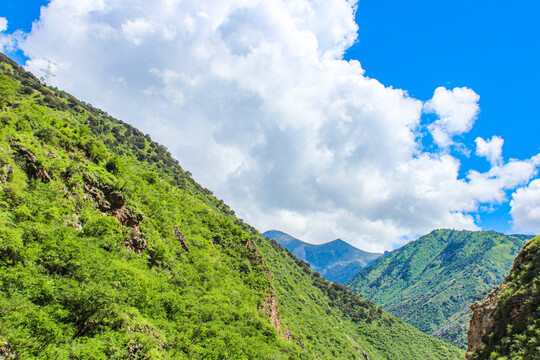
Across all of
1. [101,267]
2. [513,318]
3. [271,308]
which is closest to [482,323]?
[513,318]

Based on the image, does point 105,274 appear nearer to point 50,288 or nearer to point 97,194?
point 50,288

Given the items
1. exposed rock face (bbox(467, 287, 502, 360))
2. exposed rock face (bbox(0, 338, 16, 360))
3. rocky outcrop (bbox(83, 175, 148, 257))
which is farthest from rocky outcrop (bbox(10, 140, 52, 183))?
exposed rock face (bbox(467, 287, 502, 360))

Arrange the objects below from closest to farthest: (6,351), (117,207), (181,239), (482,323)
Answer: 1. (6,351)
2. (117,207)
3. (181,239)
4. (482,323)

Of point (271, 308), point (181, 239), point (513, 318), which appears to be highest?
point (513, 318)

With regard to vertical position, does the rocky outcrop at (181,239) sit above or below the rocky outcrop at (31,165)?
below

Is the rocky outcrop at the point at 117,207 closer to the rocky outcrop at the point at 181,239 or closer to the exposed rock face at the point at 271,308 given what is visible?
the rocky outcrop at the point at 181,239

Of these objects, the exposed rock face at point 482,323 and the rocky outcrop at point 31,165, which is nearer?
the rocky outcrop at point 31,165

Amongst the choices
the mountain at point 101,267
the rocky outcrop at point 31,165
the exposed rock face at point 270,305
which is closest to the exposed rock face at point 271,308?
the exposed rock face at point 270,305

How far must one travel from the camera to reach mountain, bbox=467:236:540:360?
31.5 metres

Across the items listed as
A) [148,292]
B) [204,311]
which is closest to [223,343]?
[204,311]

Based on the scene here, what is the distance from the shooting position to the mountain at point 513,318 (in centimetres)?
3147

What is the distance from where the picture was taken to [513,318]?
35750 mm

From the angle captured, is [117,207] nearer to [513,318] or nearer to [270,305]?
[270,305]

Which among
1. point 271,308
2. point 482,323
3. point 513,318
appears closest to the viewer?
point 513,318
